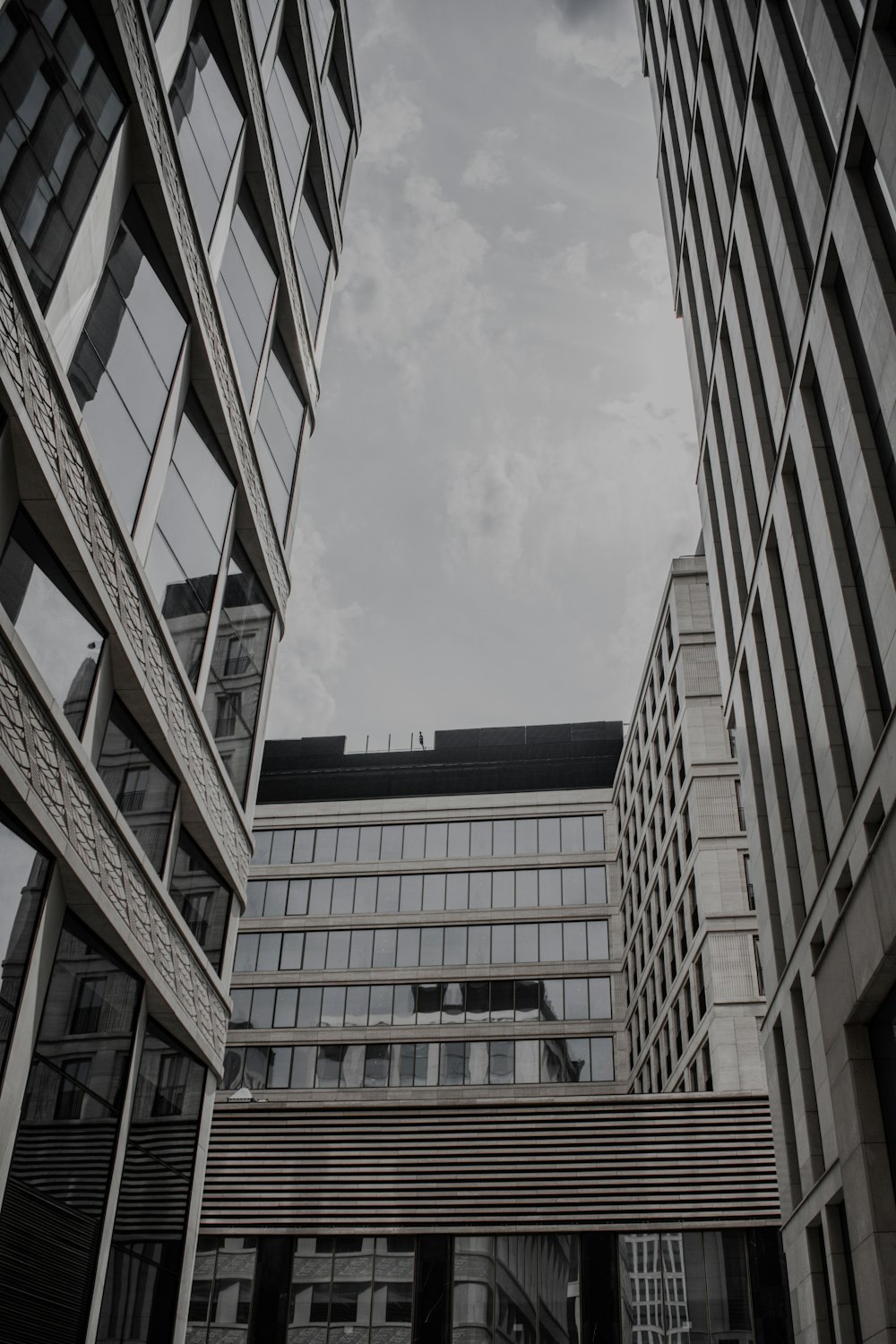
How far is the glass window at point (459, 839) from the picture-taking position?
209 ft

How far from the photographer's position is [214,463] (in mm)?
22859

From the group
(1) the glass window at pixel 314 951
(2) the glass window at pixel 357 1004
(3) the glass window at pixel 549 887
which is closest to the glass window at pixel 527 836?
(3) the glass window at pixel 549 887

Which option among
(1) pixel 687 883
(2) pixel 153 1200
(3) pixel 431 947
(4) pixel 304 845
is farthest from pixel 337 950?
(2) pixel 153 1200

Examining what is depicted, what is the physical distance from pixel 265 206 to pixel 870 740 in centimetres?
1753

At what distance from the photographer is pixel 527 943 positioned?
60000 mm

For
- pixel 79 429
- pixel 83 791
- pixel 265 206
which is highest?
pixel 265 206

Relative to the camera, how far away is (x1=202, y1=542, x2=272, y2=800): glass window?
23.5 metres

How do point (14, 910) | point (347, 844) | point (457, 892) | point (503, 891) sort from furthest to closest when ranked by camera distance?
point (347, 844) < point (457, 892) < point (503, 891) < point (14, 910)

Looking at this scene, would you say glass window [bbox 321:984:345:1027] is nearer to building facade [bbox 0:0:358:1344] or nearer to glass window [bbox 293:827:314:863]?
glass window [bbox 293:827:314:863]

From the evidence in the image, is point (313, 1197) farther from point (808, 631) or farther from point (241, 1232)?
point (808, 631)

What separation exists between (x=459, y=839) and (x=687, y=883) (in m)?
21.2

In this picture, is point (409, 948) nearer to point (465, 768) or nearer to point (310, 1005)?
point (310, 1005)

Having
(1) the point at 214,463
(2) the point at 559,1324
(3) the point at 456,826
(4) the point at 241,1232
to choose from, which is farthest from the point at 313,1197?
(3) the point at 456,826

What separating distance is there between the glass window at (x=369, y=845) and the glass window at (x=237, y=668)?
3892 centimetres
